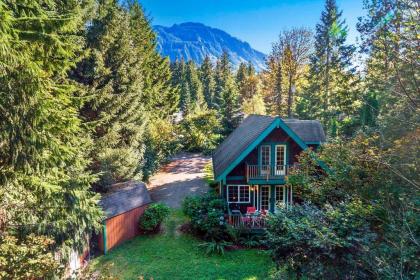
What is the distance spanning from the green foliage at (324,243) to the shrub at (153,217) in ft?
29.2

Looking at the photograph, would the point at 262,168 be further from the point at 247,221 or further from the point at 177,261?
the point at 177,261

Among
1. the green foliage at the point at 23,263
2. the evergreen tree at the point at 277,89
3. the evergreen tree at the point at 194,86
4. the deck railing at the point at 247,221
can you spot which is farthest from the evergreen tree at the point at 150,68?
the green foliage at the point at 23,263

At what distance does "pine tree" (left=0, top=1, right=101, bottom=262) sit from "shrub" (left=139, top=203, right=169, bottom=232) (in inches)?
255

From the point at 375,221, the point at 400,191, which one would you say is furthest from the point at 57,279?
the point at 400,191

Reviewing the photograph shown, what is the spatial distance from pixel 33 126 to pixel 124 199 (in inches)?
366

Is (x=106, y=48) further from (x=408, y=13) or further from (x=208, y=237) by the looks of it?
(x=408, y=13)

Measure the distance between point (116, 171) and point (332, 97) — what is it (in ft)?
88.8

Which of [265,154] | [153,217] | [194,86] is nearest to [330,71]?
[265,154]

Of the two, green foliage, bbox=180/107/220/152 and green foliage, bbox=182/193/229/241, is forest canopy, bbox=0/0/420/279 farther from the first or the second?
green foliage, bbox=180/107/220/152

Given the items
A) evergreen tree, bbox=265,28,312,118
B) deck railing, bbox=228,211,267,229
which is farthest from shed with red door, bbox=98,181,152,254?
evergreen tree, bbox=265,28,312,118

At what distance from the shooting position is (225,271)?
12141 millimetres

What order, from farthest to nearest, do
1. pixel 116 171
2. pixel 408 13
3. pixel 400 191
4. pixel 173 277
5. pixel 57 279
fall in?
pixel 116 171 < pixel 173 277 < pixel 400 191 < pixel 408 13 < pixel 57 279

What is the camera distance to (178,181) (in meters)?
24.3

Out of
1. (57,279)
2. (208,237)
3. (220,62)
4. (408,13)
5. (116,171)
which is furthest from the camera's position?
(220,62)
